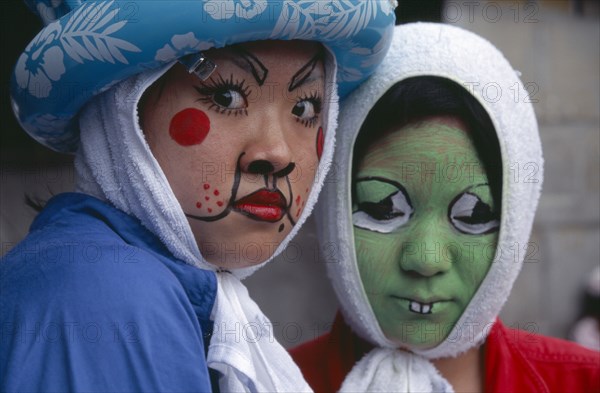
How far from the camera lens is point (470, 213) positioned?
2047 mm

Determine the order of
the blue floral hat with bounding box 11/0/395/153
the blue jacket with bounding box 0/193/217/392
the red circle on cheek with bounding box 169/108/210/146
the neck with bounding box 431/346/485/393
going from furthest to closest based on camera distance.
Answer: the neck with bounding box 431/346/485/393 < the red circle on cheek with bounding box 169/108/210/146 < the blue floral hat with bounding box 11/0/395/153 < the blue jacket with bounding box 0/193/217/392

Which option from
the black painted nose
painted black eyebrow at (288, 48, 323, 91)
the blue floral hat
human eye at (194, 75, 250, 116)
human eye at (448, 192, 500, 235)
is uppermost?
the blue floral hat

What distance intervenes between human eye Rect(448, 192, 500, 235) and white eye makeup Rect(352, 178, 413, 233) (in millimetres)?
106

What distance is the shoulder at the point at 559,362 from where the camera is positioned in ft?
7.32

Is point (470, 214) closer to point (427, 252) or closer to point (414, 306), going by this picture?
point (427, 252)

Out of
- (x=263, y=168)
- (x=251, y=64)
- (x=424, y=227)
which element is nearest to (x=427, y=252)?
(x=424, y=227)

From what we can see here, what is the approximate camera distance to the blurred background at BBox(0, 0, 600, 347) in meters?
3.80

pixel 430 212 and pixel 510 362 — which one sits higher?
pixel 430 212

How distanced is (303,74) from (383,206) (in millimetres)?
455

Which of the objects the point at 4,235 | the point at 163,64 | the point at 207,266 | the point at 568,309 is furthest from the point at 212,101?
the point at 568,309

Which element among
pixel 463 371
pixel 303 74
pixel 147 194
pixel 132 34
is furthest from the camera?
pixel 463 371

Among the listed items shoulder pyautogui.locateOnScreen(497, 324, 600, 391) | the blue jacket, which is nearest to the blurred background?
shoulder pyautogui.locateOnScreen(497, 324, 600, 391)

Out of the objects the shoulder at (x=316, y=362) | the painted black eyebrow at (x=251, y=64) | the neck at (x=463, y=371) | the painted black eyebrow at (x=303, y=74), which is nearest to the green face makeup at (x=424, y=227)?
the neck at (x=463, y=371)

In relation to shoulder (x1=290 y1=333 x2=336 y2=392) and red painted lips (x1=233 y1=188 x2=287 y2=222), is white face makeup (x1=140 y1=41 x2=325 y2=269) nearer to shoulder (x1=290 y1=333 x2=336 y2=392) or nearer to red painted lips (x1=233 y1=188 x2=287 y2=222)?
red painted lips (x1=233 y1=188 x2=287 y2=222)
